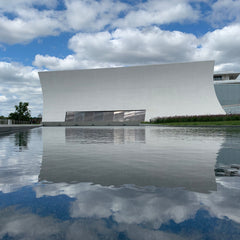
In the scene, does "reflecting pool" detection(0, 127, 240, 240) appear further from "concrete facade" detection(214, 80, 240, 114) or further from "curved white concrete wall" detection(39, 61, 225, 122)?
"concrete facade" detection(214, 80, 240, 114)

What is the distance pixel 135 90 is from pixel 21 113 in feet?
97.0

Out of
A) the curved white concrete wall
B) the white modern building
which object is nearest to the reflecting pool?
the curved white concrete wall

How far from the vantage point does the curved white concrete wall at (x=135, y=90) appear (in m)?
42.0

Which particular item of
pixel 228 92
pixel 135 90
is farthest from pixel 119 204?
pixel 228 92

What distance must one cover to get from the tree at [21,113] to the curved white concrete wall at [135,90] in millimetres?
15024

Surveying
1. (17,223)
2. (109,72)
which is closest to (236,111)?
(109,72)

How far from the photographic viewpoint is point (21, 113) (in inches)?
2355

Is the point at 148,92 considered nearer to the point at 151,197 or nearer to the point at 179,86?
the point at 179,86

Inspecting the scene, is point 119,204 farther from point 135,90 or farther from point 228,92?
point 228,92

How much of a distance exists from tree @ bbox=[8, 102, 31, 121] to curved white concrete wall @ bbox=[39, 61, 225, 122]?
15.0 metres

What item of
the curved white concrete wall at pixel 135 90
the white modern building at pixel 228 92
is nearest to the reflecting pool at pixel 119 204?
the curved white concrete wall at pixel 135 90

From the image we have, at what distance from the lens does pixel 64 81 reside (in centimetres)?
4669

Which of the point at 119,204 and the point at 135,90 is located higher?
the point at 135,90

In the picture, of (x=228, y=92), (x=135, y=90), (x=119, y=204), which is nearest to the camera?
(x=119, y=204)
